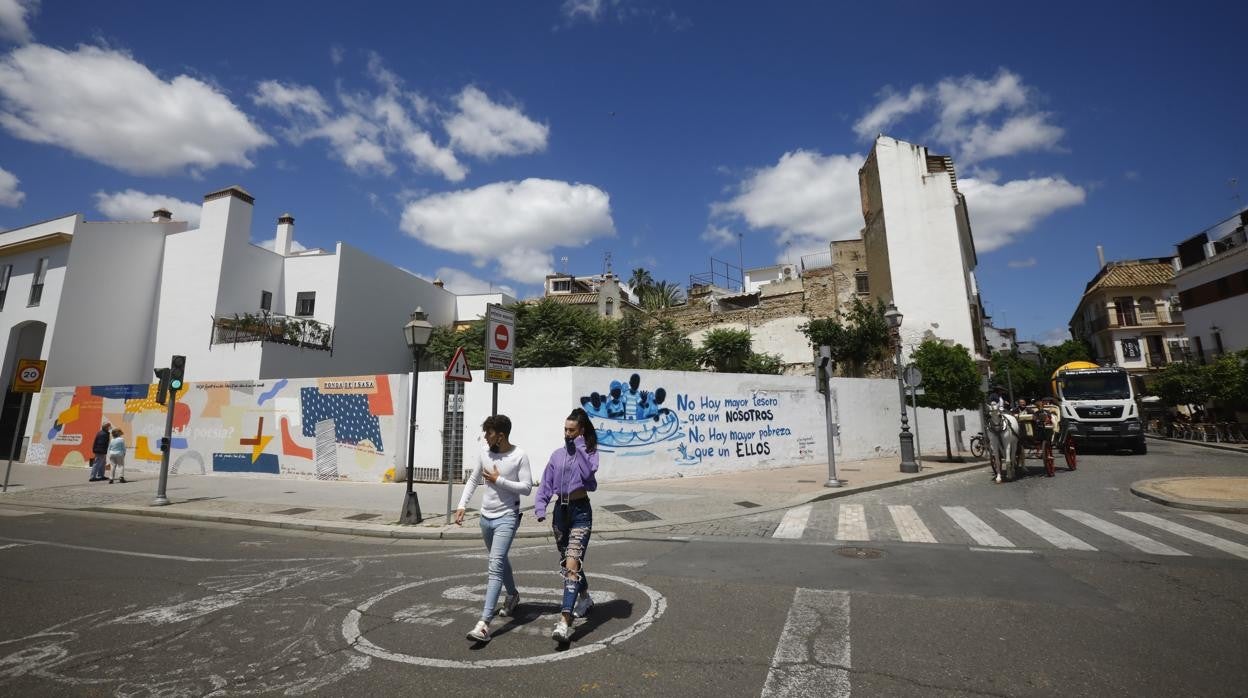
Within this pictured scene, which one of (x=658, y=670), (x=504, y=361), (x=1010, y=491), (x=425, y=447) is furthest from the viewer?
(x=425, y=447)

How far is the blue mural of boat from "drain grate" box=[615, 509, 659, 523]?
404 centimetres

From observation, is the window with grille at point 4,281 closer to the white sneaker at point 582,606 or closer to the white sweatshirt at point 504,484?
the white sweatshirt at point 504,484

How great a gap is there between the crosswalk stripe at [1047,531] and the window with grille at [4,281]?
125 feet

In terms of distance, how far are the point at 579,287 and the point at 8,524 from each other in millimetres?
50022

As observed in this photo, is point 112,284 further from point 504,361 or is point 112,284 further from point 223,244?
point 504,361

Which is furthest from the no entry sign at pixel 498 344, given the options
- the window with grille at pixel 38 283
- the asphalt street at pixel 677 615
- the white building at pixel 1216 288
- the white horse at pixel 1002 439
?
the white building at pixel 1216 288

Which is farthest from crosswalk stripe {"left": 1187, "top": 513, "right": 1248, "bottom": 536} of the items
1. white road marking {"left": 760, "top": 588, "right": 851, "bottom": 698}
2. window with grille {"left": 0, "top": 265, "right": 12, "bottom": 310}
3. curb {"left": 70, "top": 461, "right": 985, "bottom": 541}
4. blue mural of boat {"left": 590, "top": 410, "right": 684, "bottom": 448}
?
window with grille {"left": 0, "top": 265, "right": 12, "bottom": 310}

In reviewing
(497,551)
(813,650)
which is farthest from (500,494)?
(813,650)

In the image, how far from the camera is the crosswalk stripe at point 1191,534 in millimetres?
6488

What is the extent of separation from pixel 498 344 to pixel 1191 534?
34.0 feet

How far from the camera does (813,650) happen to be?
3.87m

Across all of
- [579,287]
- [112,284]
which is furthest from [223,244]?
[579,287]

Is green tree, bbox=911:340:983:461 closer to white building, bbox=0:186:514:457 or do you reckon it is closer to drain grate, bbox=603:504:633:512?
drain grate, bbox=603:504:633:512

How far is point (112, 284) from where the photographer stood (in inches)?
967
